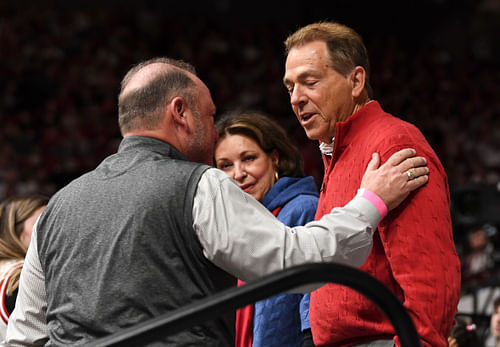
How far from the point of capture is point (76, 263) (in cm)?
166

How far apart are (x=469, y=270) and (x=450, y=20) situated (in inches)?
367

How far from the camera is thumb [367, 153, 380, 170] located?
179cm

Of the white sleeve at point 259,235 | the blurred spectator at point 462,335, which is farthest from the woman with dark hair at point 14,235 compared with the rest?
the blurred spectator at point 462,335

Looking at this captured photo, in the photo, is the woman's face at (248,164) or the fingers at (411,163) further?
the woman's face at (248,164)

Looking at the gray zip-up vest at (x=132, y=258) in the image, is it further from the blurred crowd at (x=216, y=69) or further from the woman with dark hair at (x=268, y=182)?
the blurred crowd at (x=216, y=69)

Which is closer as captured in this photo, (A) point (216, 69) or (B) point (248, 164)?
(B) point (248, 164)

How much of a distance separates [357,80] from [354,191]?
0.41m

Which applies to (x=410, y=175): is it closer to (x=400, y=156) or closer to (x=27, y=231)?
(x=400, y=156)

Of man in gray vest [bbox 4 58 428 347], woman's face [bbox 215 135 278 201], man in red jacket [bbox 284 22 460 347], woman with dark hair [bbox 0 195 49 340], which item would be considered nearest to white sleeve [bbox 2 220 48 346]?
man in gray vest [bbox 4 58 428 347]

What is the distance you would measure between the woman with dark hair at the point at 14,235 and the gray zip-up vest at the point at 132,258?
2.74ft

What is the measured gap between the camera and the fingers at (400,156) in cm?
176

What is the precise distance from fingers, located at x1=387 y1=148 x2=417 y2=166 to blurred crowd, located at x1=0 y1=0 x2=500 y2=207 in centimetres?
523

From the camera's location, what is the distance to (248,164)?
2.85 m

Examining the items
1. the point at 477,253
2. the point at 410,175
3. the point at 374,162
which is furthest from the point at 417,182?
the point at 477,253
